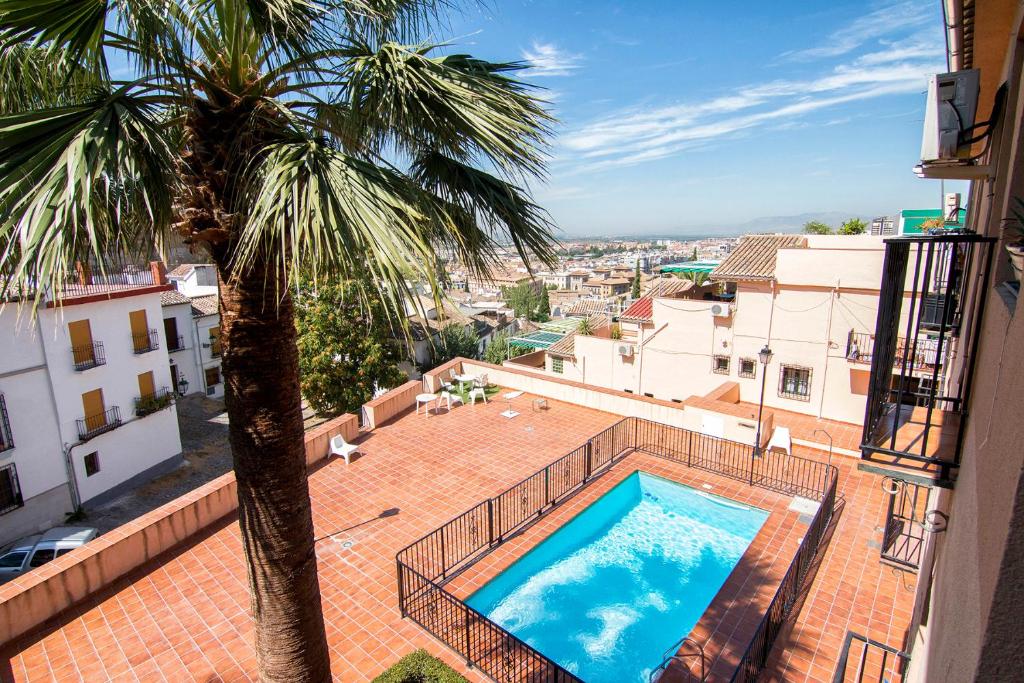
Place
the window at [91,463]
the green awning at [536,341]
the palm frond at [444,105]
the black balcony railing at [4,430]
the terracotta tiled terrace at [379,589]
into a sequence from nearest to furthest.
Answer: the palm frond at [444,105]
the terracotta tiled terrace at [379,589]
the black balcony railing at [4,430]
the window at [91,463]
the green awning at [536,341]

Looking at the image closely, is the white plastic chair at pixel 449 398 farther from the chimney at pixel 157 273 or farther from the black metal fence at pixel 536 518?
the chimney at pixel 157 273

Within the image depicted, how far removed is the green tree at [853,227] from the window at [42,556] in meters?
29.2

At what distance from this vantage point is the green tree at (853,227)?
904 inches

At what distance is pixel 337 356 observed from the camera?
23.0m

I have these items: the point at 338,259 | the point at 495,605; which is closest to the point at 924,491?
the point at 495,605

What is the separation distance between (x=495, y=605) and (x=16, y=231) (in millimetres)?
7955

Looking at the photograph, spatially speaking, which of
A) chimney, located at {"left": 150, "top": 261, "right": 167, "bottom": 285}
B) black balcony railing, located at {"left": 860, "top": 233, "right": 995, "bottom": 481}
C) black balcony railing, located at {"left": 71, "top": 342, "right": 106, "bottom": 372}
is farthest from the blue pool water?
chimney, located at {"left": 150, "top": 261, "right": 167, "bottom": 285}

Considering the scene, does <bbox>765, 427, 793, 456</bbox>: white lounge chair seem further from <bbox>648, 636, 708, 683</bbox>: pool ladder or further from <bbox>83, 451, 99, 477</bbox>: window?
<bbox>83, 451, 99, 477</bbox>: window

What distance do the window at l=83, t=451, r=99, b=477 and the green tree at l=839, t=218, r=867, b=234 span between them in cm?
3122

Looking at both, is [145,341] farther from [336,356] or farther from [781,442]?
[781,442]

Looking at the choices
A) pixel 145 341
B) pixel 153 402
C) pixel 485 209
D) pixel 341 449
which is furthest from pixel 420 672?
pixel 145 341

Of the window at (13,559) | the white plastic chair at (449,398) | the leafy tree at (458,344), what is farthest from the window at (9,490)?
the leafy tree at (458,344)

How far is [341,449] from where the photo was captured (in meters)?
12.6

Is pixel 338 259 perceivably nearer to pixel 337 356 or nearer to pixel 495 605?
pixel 495 605
